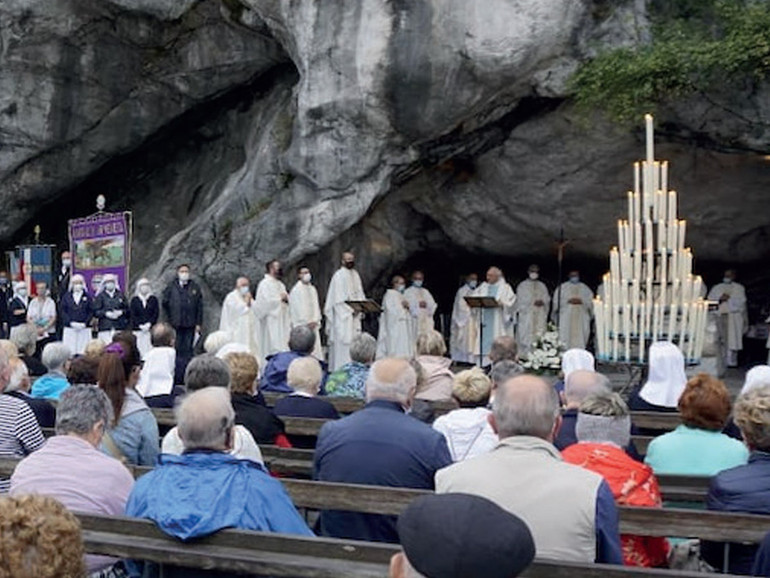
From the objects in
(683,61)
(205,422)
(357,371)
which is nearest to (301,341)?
(357,371)

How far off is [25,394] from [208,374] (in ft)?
4.50

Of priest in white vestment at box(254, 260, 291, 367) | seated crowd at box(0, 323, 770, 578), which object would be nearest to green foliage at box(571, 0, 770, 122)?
priest in white vestment at box(254, 260, 291, 367)

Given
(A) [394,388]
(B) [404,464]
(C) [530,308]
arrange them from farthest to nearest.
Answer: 1. (C) [530,308]
2. (A) [394,388]
3. (B) [404,464]

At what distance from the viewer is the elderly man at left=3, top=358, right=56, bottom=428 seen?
5.69 meters

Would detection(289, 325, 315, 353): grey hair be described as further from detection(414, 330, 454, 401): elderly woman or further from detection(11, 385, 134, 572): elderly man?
detection(11, 385, 134, 572): elderly man

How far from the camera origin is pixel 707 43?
12.8 meters

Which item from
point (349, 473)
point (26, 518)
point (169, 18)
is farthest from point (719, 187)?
point (26, 518)

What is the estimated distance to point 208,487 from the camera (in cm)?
344

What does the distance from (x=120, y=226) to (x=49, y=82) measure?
300 cm

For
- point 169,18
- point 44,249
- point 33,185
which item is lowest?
point 44,249

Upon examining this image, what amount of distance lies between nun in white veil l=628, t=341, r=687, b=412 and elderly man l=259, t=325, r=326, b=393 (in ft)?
7.89

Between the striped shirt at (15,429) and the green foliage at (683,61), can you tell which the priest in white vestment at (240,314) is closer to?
the green foliage at (683,61)

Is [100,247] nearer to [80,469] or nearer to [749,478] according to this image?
[80,469]

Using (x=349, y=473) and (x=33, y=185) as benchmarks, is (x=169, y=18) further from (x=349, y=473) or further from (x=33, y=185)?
(x=349, y=473)
